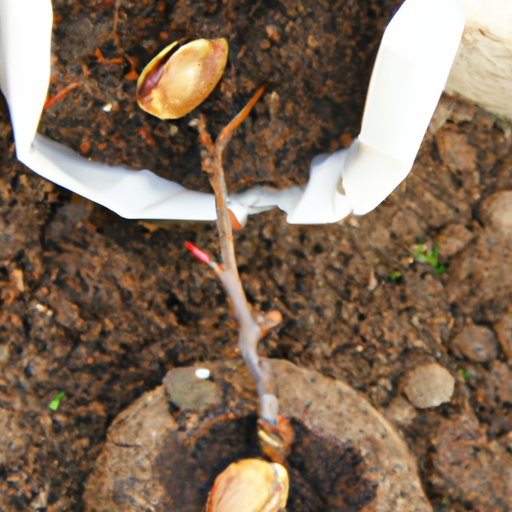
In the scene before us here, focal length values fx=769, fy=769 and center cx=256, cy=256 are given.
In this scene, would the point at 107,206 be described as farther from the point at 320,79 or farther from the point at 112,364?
the point at 320,79

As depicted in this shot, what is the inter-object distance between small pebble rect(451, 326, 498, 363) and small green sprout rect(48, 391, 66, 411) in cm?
68

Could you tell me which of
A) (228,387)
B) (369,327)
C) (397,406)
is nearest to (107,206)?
(228,387)

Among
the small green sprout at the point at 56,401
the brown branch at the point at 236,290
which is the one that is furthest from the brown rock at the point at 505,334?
the small green sprout at the point at 56,401

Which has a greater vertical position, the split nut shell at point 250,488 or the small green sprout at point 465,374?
the small green sprout at point 465,374

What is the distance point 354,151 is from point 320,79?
0.42ft

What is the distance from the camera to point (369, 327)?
4.40ft

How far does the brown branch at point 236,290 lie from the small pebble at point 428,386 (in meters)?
0.27

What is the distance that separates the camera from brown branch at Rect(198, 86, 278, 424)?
1116 mm

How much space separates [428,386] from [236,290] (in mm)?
Answer: 405

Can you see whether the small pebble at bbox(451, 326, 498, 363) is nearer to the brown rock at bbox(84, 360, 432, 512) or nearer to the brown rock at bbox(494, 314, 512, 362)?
the brown rock at bbox(494, 314, 512, 362)

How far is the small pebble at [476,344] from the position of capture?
1363 mm

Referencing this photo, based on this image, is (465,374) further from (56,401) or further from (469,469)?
(56,401)

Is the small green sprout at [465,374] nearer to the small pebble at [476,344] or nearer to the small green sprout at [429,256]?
the small pebble at [476,344]

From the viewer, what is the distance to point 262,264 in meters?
1.38
